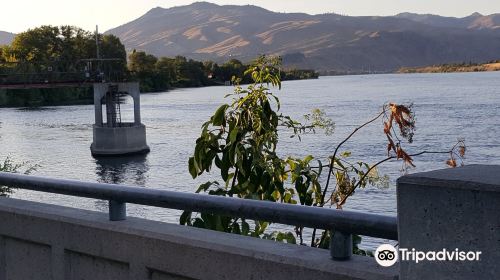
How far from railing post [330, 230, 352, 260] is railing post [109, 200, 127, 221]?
1.60m

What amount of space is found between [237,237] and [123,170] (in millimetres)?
59980

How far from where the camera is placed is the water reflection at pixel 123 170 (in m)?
56.3

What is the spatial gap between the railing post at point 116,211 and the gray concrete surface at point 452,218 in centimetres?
220

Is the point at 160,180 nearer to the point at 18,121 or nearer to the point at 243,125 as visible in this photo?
the point at 243,125

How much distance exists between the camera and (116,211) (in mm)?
4617

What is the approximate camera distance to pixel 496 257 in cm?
261

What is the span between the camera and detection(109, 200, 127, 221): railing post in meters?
4.61

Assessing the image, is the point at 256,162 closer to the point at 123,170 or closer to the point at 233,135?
the point at 233,135

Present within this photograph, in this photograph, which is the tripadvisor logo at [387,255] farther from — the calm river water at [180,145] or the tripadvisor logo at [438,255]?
the calm river water at [180,145]

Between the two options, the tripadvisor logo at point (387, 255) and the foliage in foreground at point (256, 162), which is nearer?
the tripadvisor logo at point (387, 255)

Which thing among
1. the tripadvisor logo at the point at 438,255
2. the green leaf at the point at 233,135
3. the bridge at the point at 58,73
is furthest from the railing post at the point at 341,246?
the bridge at the point at 58,73

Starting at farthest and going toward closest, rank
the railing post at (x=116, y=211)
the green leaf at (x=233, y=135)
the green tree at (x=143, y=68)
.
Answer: the green tree at (x=143, y=68) → the green leaf at (x=233, y=135) → the railing post at (x=116, y=211)

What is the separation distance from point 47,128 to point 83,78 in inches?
533

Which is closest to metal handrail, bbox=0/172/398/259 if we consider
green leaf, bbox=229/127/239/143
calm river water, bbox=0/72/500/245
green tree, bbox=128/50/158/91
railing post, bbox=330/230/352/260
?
railing post, bbox=330/230/352/260
